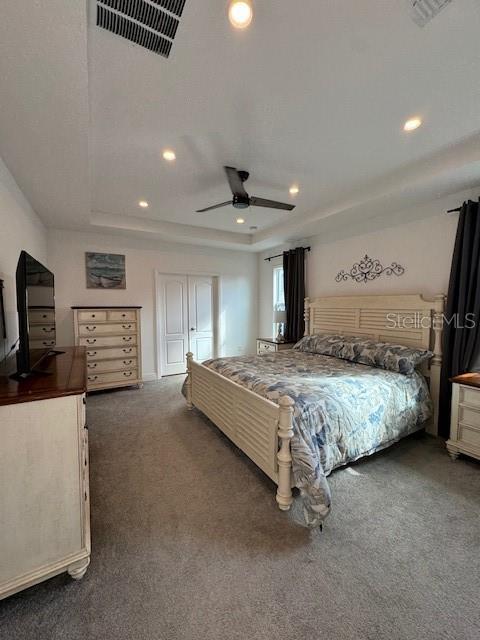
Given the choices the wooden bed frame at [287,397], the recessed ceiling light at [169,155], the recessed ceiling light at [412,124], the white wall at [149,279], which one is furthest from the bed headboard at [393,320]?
the recessed ceiling light at [169,155]

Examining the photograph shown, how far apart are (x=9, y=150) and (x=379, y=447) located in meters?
3.80

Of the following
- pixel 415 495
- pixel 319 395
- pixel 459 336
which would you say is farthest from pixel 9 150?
pixel 459 336

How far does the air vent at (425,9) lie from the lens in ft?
3.83

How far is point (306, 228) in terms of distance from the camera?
4168mm

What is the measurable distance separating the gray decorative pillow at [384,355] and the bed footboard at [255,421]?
158 centimetres

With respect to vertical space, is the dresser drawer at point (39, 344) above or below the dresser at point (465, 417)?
above

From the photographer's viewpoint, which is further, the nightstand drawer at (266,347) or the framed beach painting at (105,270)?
the nightstand drawer at (266,347)

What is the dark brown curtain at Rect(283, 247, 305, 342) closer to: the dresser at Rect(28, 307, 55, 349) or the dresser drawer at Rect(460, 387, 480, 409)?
the dresser drawer at Rect(460, 387, 480, 409)

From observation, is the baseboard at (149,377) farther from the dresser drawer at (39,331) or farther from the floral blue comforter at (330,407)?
the dresser drawer at (39,331)

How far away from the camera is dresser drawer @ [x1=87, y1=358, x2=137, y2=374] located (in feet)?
13.1

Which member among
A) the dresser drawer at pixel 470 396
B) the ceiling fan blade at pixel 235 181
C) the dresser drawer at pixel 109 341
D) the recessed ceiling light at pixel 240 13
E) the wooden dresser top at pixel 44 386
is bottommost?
the dresser drawer at pixel 470 396

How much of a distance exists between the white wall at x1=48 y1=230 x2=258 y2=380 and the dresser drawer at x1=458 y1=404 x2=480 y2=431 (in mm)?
4098

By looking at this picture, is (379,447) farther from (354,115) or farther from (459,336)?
(354,115)

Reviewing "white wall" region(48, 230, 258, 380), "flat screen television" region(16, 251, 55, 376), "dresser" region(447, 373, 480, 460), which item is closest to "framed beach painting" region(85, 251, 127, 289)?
"white wall" region(48, 230, 258, 380)
